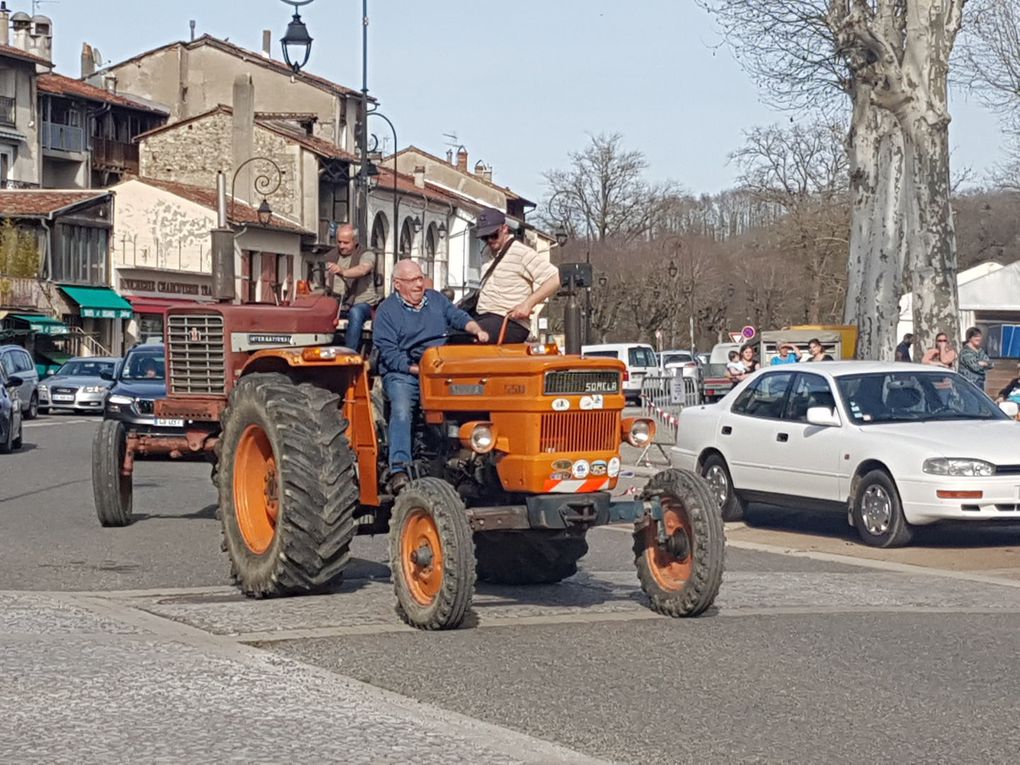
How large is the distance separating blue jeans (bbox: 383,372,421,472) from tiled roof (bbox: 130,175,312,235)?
178 feet

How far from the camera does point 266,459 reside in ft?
36.8

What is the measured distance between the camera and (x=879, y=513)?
15367 mm

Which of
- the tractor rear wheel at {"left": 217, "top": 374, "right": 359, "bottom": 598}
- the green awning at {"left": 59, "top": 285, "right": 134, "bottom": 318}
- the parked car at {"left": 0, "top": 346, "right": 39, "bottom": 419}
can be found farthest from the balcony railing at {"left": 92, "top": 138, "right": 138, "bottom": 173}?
the tractor rear wheel at {"left": 217, "top": 374, "right": 359, "bottom": 598}

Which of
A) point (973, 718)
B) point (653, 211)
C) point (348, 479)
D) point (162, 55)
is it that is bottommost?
point (973, 718)

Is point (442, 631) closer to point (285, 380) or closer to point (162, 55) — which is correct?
point (285, 380)

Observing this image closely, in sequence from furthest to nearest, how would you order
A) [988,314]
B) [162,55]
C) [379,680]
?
[162,55] → [988,314] → [379,680]

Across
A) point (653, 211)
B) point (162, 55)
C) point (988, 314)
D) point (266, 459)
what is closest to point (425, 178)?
point (653, 211)

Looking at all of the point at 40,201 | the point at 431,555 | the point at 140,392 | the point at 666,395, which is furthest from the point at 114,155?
the point at 431,555

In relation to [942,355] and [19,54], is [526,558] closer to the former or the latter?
[942,355]

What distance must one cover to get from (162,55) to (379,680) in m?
77.5

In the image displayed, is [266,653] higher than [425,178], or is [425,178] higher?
[425,178]

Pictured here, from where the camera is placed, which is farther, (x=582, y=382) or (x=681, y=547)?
(x=681, y=547)

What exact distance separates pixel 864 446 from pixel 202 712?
9581mm

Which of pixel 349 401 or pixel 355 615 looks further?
pixel 349 401
